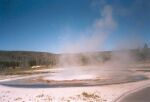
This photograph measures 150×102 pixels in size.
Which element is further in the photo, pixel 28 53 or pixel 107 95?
pixel 28 53

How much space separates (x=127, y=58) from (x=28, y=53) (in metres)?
98.2

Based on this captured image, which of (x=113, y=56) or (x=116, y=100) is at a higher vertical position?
(x=113, y=56)

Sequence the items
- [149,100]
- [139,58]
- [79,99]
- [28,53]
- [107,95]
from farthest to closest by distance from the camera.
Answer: [28,53]
[139,58]
[107,95]
[79,99]
[149,100]

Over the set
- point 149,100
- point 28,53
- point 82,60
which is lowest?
point 149,100

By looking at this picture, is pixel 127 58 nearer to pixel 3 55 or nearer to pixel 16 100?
pixel 16 100

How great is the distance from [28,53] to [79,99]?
15685cm

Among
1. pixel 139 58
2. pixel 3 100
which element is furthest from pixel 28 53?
pixel 3 100

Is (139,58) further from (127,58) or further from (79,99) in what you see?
(79,99)

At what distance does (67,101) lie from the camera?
51.6 feet

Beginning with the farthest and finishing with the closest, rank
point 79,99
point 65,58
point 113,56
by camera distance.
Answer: point 113,56 → point 65,58 → point 79,99

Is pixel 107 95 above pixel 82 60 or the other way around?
the other way around

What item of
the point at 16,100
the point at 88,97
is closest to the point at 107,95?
the point at 88,97

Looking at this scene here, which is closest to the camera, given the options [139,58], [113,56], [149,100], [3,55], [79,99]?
[149,100]

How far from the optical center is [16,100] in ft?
55.3
